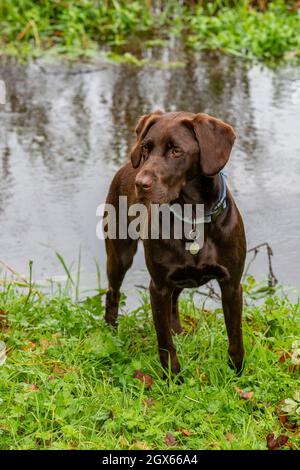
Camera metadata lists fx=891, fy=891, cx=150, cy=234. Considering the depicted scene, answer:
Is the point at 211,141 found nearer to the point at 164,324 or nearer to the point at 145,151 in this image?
the point at 145,151

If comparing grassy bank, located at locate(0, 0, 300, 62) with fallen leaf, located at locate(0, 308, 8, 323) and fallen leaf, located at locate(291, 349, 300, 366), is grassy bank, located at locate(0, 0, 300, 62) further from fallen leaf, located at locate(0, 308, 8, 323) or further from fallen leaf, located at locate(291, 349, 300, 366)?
fallen leaf, located at locate(291, 349, 300, 366)

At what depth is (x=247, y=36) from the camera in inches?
404

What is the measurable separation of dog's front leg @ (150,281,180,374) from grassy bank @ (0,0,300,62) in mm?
6063

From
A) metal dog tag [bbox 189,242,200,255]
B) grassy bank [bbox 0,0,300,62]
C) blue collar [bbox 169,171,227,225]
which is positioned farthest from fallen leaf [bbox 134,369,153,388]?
grassy bank [bbox 0,0,300,62]

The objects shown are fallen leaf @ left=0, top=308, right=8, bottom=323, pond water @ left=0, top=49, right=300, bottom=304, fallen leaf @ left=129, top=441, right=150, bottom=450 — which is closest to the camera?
fallen leaf @ left=129, top=441, right=150, bottom=450

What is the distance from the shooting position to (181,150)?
13.0 ft

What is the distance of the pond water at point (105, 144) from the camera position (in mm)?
6207

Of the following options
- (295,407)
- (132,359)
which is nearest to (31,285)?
(132,359)

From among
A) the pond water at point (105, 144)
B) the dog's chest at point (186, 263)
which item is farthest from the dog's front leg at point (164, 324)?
the pond water at point (105, 144)

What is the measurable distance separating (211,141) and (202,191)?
0.30m

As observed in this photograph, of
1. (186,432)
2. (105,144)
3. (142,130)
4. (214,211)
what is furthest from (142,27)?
(186,432)

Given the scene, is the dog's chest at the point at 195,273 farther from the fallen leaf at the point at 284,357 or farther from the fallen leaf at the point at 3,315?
the fallen leaf at the point at 3,315

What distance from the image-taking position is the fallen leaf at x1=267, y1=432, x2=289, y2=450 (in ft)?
12.6

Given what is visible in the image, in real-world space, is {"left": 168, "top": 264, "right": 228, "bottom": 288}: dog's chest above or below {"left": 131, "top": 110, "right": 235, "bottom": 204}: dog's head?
below
